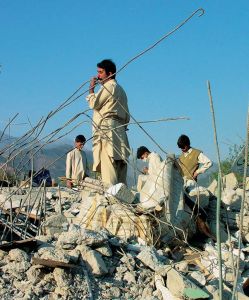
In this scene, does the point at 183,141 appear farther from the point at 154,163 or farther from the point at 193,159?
the point at 154,163

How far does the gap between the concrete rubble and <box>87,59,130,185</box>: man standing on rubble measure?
2.50ft

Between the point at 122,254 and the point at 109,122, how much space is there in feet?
7.36

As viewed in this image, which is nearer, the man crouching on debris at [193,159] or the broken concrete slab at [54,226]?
the broken concrete slab at [54,226]

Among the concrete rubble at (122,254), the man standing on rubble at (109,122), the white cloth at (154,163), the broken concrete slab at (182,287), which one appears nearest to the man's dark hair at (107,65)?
the man standing on rubble at (109,122)

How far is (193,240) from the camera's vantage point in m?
5.15

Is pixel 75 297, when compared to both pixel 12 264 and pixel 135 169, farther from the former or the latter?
pixel 135 169

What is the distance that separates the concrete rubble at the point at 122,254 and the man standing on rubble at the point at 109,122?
0.76 m

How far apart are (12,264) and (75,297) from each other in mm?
463

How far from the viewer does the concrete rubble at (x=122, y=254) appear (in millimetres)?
3447

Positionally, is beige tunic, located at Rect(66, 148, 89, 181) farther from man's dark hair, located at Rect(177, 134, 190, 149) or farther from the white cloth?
the white cloth

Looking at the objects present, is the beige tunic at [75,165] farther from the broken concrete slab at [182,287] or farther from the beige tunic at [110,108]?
the broken concrete slab at [182,287]

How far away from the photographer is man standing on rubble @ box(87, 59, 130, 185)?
5.81 m

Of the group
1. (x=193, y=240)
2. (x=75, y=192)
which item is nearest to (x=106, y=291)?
(x=193, y=240)

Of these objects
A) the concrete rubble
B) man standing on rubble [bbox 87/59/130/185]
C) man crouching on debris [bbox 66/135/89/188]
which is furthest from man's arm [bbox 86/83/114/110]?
man crouching on debris [bbox 66/135/89/188]
